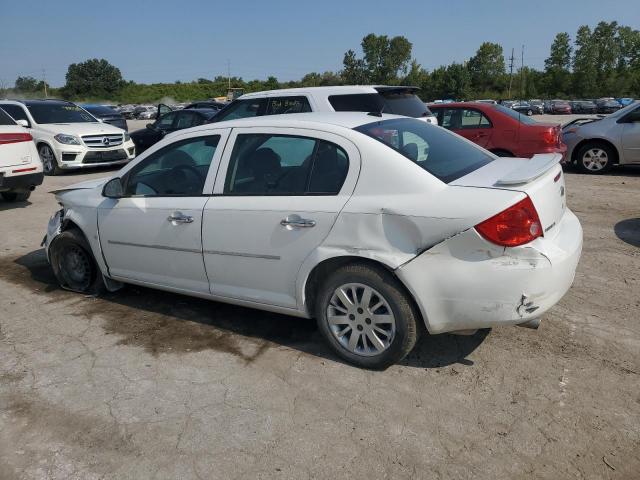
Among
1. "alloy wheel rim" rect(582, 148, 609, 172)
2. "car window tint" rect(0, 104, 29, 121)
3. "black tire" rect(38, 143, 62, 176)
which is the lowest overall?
"alloy wheel rim" rect(582, 148, 609, 172)

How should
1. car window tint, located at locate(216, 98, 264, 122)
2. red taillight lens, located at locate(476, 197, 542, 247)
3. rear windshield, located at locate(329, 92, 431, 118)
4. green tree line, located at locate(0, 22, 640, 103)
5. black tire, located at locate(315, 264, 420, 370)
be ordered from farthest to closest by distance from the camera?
green tree line, located at locate(0, 22, 640, 103), car window tint, located at locate(216, 98, 264, 122), rear windshield, located at locate(329, 92, 431, 118), black tire, located at locate(315, 264, 420, 370), red taillight lens, located at locate(476, 197, 542, 247)

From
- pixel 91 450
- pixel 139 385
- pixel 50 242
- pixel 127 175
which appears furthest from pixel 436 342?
pixel 50 242

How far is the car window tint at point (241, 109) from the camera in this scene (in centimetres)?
871

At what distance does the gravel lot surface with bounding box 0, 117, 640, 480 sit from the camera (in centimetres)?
275

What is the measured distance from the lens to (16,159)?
8617 millimetres

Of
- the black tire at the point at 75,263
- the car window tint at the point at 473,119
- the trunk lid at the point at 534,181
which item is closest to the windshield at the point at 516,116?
the car window tint at the point at 473,119

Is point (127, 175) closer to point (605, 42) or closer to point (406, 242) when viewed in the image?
point (406, 242)

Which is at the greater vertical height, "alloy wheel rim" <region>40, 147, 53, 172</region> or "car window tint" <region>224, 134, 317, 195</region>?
"car window tint" <region>224, 134, 317, 195</region>

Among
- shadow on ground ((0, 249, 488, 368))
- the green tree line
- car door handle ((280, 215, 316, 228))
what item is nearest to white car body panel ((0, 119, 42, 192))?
shadow on ground ((0, 249, 488, 368))

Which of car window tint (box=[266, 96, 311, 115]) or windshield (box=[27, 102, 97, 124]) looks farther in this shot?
windshield (box=[27, 102, 97, 124])

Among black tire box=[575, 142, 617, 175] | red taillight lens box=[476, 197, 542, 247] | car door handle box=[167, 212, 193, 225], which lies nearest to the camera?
red taillight lens box=[476, 197, 542, 247]

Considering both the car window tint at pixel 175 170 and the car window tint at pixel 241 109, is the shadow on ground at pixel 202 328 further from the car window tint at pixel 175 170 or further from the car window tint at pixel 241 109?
the car window tint at pixel 241 109

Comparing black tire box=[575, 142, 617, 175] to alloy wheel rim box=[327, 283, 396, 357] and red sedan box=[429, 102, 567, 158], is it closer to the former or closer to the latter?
red sedan box=[429, 102, 567, 158]

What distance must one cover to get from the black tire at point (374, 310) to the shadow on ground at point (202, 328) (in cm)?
23
